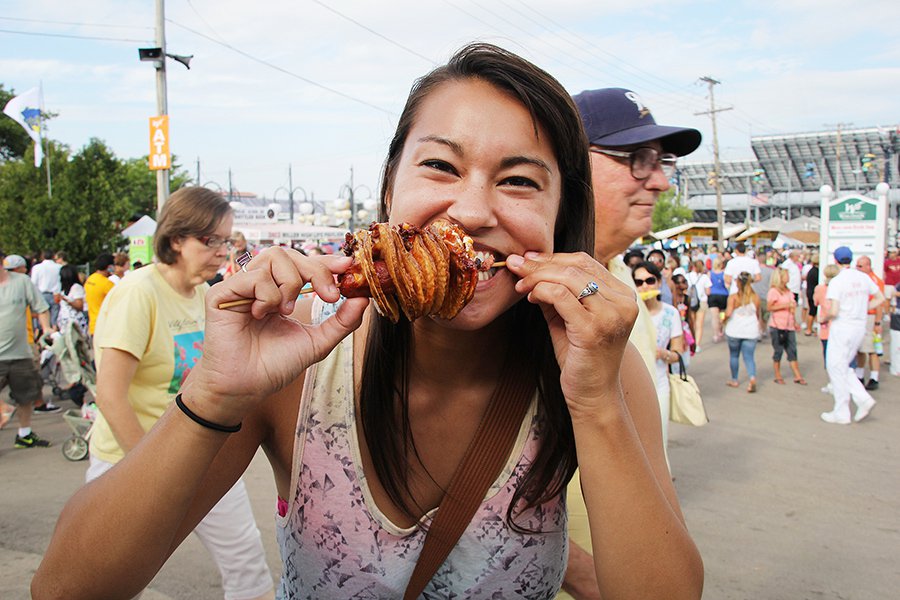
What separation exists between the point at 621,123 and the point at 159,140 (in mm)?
15874

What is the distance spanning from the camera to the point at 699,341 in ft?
54.7

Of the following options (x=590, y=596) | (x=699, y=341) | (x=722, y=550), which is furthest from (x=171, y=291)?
(x=699, y=341)

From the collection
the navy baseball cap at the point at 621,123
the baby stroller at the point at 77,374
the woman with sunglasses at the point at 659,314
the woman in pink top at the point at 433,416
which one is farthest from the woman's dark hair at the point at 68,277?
the woman in pink top at the point at 433,416

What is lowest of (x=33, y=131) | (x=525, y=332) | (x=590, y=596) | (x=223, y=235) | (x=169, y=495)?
(x=590, y=596)

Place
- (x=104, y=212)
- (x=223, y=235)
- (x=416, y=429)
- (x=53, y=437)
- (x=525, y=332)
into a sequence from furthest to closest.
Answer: (x=104, y=212), (x=53, y=437), (x=223, y=235), (x=525, y=332), (x=416, y=429)

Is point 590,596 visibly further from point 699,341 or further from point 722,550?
point 699,341

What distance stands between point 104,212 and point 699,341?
23866mm

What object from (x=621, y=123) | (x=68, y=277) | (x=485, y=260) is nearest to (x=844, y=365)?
(x=621, y=123)

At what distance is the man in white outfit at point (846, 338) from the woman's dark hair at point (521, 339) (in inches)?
367

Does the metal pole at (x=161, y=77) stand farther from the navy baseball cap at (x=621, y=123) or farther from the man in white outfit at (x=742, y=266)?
the navy baseball cap at (x=621, y=123)

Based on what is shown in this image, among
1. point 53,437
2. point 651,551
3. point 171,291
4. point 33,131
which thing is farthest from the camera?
point 33,131

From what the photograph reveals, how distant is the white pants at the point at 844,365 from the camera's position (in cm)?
971

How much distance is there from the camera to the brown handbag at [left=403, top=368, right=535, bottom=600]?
5.98ft

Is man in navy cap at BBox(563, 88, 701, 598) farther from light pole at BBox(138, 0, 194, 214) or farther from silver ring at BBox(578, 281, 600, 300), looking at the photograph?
light pole at BBox(138, 0, 194, 214)
